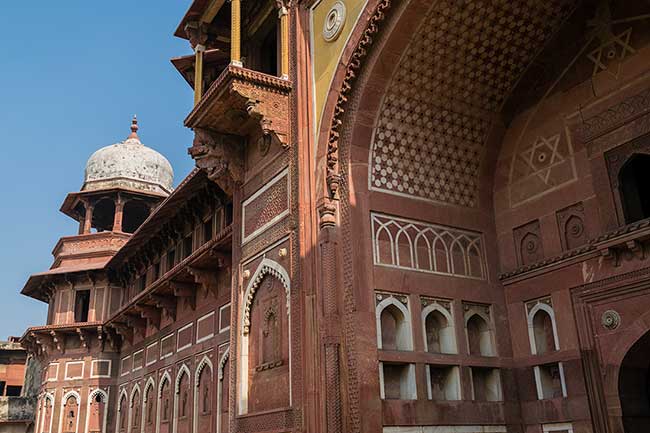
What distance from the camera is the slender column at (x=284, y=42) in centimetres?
1097

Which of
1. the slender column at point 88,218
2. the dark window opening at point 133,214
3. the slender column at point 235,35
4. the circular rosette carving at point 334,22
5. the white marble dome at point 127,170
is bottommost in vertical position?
the circular rosette carving at point 334,22

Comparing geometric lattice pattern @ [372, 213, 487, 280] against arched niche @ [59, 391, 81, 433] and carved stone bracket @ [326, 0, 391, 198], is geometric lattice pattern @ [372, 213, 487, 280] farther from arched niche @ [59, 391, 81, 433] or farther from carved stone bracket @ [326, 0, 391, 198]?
arched niche @ [59, 391, 81, 433]

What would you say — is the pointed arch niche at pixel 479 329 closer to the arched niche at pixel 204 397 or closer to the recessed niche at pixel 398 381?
the recessed niche at pixel 398 381

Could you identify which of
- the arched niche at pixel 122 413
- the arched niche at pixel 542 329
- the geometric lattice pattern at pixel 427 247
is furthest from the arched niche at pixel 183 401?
the arched niche at pixel 542 329

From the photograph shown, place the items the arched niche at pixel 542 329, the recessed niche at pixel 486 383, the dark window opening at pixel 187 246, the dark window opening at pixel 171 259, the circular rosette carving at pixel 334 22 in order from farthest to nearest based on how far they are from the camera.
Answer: the dark window opening at pixel 171 259, the dark window opening at pixel 187 246, the circular rosette carving at pixel 334 22, the recessed niche at pixel 486 383, the arched niche at pixel 542 329

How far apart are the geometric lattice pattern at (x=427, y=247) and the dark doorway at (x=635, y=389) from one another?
2.41 meters

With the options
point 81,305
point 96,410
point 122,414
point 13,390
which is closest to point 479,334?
point 122,414

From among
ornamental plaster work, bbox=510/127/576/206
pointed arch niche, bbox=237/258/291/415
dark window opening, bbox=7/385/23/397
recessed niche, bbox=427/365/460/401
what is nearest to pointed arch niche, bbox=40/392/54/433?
pointed arch niche, bbox=237/258/291/415

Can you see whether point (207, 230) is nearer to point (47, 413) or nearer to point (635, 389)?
point (47, 413)

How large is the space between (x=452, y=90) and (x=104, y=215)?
20387 millimetres

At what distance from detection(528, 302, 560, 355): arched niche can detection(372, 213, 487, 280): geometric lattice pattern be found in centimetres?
91

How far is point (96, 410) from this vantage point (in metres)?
21.7

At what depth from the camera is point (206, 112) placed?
11.2 m

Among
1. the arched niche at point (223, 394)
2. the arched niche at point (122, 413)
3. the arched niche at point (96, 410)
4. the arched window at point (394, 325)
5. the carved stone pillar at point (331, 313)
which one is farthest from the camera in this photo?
the arched niche at point (96, 410)
